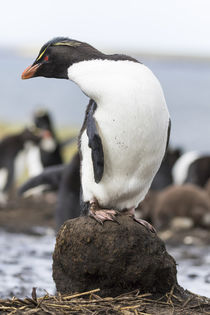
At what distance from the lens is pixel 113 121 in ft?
10.2

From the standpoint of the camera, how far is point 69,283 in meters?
3.30

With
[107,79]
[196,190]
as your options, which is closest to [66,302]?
[107,79]

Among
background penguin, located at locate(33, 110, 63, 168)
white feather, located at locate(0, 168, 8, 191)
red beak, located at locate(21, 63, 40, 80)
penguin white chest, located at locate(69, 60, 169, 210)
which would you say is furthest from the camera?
background penguin, located at locate(33, 110, 63, 168)

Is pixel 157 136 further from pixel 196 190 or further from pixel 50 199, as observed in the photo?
pixel 50 199

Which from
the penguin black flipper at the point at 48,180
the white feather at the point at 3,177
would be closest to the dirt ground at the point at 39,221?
the penguin black flipper at the point at 48,180

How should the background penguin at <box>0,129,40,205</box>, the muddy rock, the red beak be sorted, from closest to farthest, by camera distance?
the muddy rock < the red beak < the background penguin at <box>0,129,40,205</box>

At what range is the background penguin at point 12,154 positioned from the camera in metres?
10.6

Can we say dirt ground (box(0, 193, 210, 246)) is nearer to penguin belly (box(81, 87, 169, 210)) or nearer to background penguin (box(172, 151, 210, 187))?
background penguin (box(172, 151, 210, 187))

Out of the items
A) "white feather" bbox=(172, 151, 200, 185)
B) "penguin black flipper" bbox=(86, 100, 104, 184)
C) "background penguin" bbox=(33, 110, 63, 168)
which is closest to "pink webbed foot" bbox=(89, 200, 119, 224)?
"penguin black flipper" bbox=(86, 100, 104, 184)

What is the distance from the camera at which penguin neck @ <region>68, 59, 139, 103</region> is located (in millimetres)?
3049

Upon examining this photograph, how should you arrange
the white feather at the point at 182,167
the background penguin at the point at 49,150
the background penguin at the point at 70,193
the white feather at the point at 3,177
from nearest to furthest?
the background penguin at the point at 70,193
the white feather at the point at 182,167
the white feather at the point at 3,177
the background penguin at the point at 49,150

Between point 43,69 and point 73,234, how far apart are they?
0.86 meters

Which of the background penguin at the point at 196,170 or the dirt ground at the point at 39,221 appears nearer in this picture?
the dirt ground at the point at 39,221

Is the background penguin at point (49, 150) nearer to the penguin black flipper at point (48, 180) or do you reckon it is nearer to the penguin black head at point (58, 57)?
the penguin black flipper at point (48, 180)
